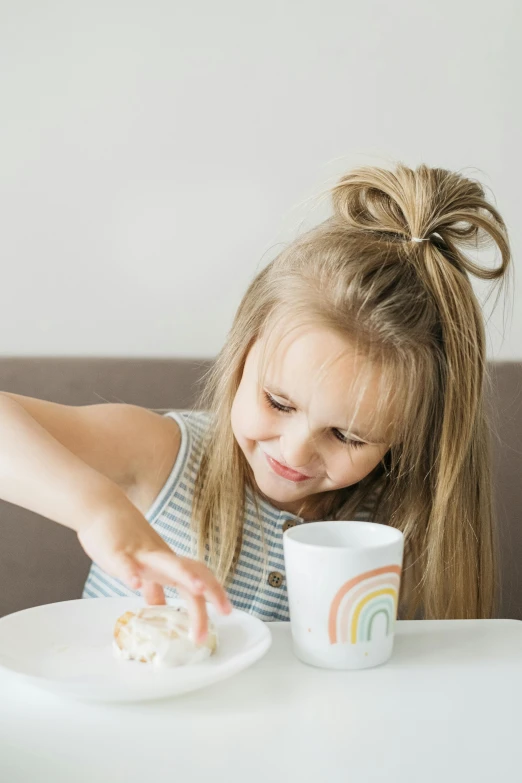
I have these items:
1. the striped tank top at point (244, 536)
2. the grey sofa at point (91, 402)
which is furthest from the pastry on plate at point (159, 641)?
the grey sofa at point (91, 402)

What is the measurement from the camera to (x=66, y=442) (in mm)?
866

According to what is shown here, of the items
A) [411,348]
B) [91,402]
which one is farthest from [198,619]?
[91,402]

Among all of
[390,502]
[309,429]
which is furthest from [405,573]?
[309,429]

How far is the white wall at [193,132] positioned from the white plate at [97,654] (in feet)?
2.49

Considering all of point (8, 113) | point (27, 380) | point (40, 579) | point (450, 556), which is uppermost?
point (8, 113)

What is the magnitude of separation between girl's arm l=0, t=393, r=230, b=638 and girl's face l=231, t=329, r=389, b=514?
144mm

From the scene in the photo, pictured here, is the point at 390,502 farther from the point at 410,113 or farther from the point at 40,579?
the point at 410,113

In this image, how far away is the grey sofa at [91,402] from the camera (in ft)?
3.80

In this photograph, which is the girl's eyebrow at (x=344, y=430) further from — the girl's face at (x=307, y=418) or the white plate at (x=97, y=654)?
the white plate at (x=97, y=654)

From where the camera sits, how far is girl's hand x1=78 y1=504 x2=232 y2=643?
0.56 metres

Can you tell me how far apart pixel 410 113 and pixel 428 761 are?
1135mm

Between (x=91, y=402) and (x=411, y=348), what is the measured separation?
53cm

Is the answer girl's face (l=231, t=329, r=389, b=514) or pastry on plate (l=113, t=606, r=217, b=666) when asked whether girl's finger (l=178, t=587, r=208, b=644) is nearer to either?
pastry on plate (l=113, t=606, r=217, b=666)

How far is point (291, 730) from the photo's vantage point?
19.5 inches
